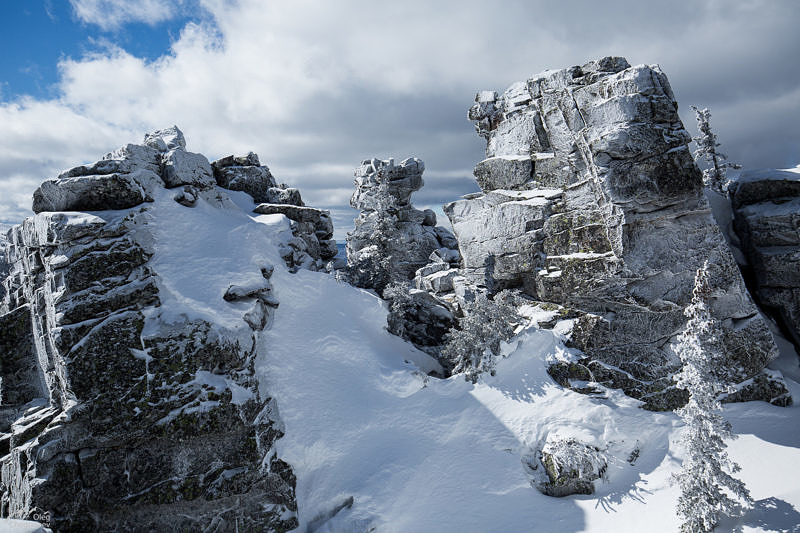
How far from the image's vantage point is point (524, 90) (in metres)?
26.3

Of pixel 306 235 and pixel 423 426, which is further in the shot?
pixel 306 235

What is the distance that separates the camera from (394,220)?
34.8 metres

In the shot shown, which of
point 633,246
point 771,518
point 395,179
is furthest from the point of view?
point 395,179

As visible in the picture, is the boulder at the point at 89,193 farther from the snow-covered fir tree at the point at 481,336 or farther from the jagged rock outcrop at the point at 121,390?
the snow-covered fir tree at the point at 481,336

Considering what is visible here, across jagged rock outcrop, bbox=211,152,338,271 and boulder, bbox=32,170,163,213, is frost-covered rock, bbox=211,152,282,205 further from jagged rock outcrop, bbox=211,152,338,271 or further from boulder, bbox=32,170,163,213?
boulder, bbox=32,170,163,213

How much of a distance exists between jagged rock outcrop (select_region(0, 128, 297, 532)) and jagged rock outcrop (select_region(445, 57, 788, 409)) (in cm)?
1440

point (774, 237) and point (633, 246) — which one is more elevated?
point (633, 246)

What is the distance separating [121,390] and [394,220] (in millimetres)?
24444

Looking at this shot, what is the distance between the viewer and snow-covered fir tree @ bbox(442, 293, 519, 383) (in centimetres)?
1947

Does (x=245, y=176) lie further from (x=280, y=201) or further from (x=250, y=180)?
(x=280, y=201)

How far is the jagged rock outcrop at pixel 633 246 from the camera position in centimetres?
1831

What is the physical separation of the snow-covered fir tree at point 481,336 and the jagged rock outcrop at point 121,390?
31.0ft

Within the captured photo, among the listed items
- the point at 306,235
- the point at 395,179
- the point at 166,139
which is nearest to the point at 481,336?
the point at 306,235

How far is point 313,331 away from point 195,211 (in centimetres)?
814
